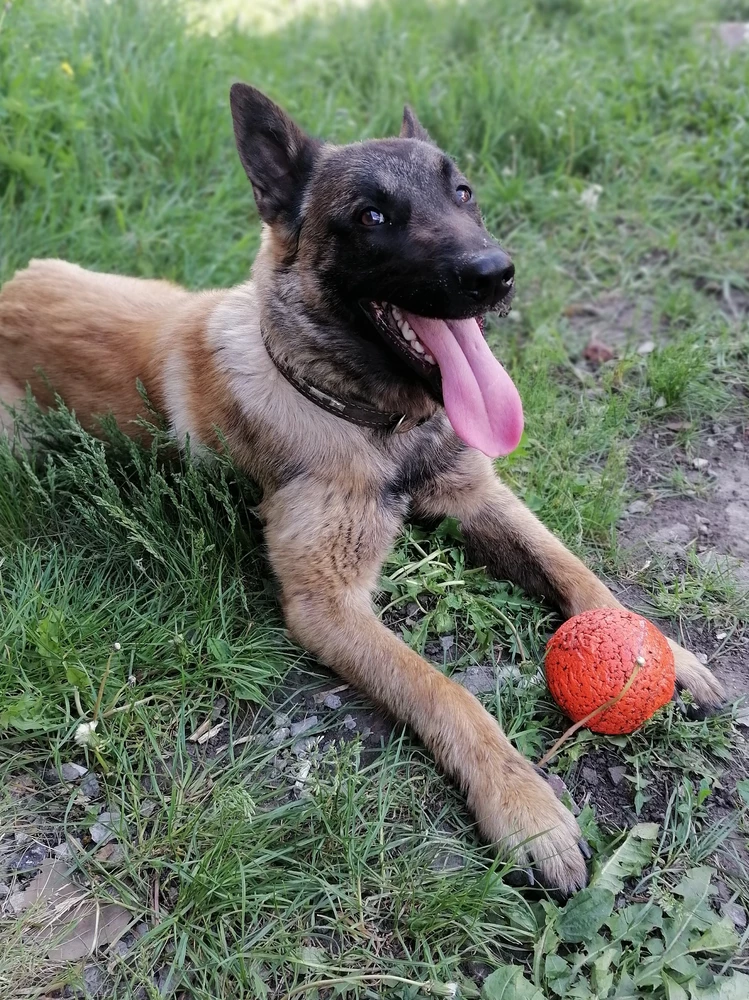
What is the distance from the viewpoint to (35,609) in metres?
2.74

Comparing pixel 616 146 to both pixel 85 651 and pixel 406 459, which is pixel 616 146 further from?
pixel 85 651

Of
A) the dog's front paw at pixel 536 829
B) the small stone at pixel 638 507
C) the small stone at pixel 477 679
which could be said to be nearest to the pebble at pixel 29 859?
the dog's front paw at pixel 536 829

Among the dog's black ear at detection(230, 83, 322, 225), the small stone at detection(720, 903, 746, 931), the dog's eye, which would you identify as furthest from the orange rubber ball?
the dog's black ear at detection(230, 83, 322, 225)

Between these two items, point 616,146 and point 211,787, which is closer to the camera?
point 211,787

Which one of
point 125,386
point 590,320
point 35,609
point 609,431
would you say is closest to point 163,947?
point 35,609

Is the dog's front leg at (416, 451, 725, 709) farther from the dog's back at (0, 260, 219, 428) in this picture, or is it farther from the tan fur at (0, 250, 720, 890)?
the dog's back at (0, 260, 219, 428)

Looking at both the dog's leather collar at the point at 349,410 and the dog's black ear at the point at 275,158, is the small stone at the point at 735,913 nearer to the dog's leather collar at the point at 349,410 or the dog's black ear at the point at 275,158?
the dog's leather collar at the point at 349,410

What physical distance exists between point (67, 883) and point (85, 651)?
723 mm

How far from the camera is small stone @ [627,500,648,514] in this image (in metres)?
3.37

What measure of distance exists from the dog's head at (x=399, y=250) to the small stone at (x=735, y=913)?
1.47 m

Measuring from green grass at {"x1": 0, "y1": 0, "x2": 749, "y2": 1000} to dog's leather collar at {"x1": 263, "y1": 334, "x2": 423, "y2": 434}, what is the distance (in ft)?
1.54

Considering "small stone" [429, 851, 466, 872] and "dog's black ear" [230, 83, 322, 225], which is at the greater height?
"dog's black ear" [230, 83, 322, 225]

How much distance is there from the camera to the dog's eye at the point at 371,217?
2689 mm

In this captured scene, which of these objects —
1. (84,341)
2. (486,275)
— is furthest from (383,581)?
(84,341)
